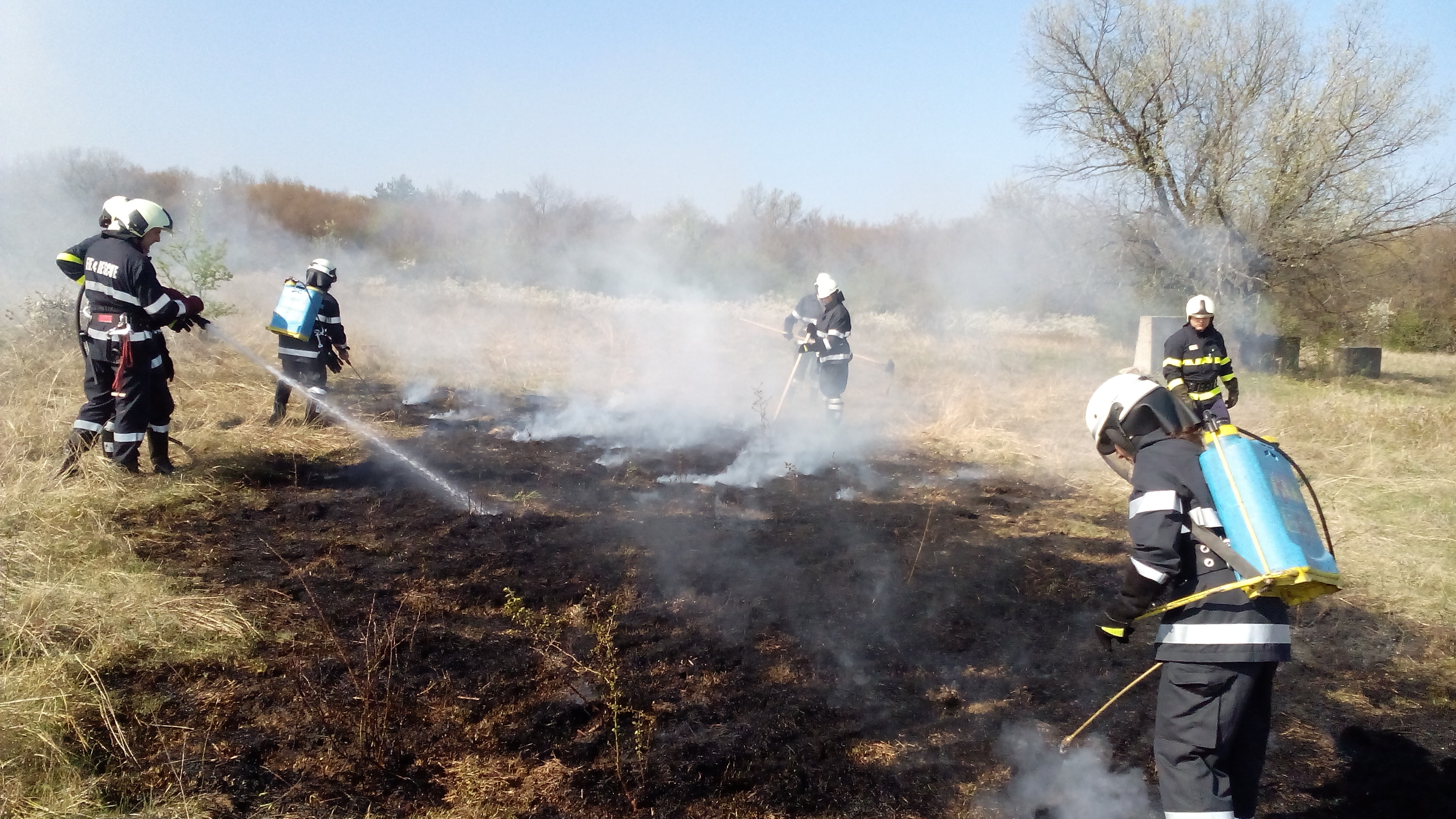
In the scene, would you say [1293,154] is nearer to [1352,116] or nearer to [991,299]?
[1352,116]

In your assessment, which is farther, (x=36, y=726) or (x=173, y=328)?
(x=173, y=328)

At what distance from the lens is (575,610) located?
4117 mm

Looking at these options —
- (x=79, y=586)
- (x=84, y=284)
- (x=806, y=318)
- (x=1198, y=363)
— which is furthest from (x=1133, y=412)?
(x=806, y=318)

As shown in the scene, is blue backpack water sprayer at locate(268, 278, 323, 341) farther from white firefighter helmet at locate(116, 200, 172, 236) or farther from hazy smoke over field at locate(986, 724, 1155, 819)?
hazy smoke over field at locate(986, 724, 1155, 819)

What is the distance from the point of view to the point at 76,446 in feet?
17.5

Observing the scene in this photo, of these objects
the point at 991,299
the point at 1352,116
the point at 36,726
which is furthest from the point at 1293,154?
the point at 36,726

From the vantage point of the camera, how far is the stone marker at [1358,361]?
1554cm

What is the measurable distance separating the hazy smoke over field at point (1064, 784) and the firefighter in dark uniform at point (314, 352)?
283 inches

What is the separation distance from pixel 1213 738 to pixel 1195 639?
0.30m

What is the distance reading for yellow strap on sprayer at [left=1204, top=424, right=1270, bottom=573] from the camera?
219 centimetres

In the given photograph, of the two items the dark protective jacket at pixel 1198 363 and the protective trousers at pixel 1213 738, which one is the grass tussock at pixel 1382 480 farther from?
the protective trousers at pixel 1213 738

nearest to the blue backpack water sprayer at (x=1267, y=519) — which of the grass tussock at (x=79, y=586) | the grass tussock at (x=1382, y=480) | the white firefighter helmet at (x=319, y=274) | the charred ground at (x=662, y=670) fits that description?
the charred ground at (x=662, y=670)

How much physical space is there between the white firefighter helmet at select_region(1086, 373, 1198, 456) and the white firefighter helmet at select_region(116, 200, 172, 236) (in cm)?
598

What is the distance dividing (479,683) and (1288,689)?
3.81m
